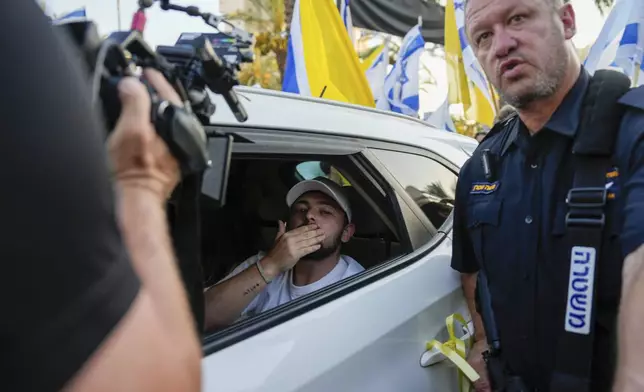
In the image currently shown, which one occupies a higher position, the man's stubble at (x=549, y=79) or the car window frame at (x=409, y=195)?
the man's stubble at (x=549, y=79)

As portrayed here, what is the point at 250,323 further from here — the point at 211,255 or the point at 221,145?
the point at 211,255

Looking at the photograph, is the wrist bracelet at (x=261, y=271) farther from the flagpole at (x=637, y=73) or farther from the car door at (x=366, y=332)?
the flagpole at (x=637, y=73)

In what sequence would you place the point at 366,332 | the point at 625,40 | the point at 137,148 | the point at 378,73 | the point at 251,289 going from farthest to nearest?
the point at 378,73 < the point at 625,40 < the point at 251,289 < the point at 366,332 < the point at 137,148

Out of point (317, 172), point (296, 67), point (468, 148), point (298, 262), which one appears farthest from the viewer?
point (296, 67)

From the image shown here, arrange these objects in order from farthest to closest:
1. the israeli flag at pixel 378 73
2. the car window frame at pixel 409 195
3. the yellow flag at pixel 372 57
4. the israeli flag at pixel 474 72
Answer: the yellow flag at pixel 372 57 → the israeli flag at pixel 378 73 → the israeli flag at pixel 474 72 → the car window frame at pixel 409 195

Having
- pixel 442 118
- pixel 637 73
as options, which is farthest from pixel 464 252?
pixel 442 118

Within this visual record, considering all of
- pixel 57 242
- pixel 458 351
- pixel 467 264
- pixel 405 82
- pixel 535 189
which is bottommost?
pixel 458 351

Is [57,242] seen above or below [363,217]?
above

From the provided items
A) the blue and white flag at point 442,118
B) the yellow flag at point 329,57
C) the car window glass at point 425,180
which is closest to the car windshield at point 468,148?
the car window glass at point 425,180

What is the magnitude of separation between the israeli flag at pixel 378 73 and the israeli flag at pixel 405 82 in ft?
0.80

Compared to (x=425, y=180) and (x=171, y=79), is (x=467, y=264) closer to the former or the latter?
(x=425, y=180)

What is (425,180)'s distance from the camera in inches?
87.7

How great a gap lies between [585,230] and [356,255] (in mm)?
1305

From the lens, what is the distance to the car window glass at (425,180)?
2086 mm
